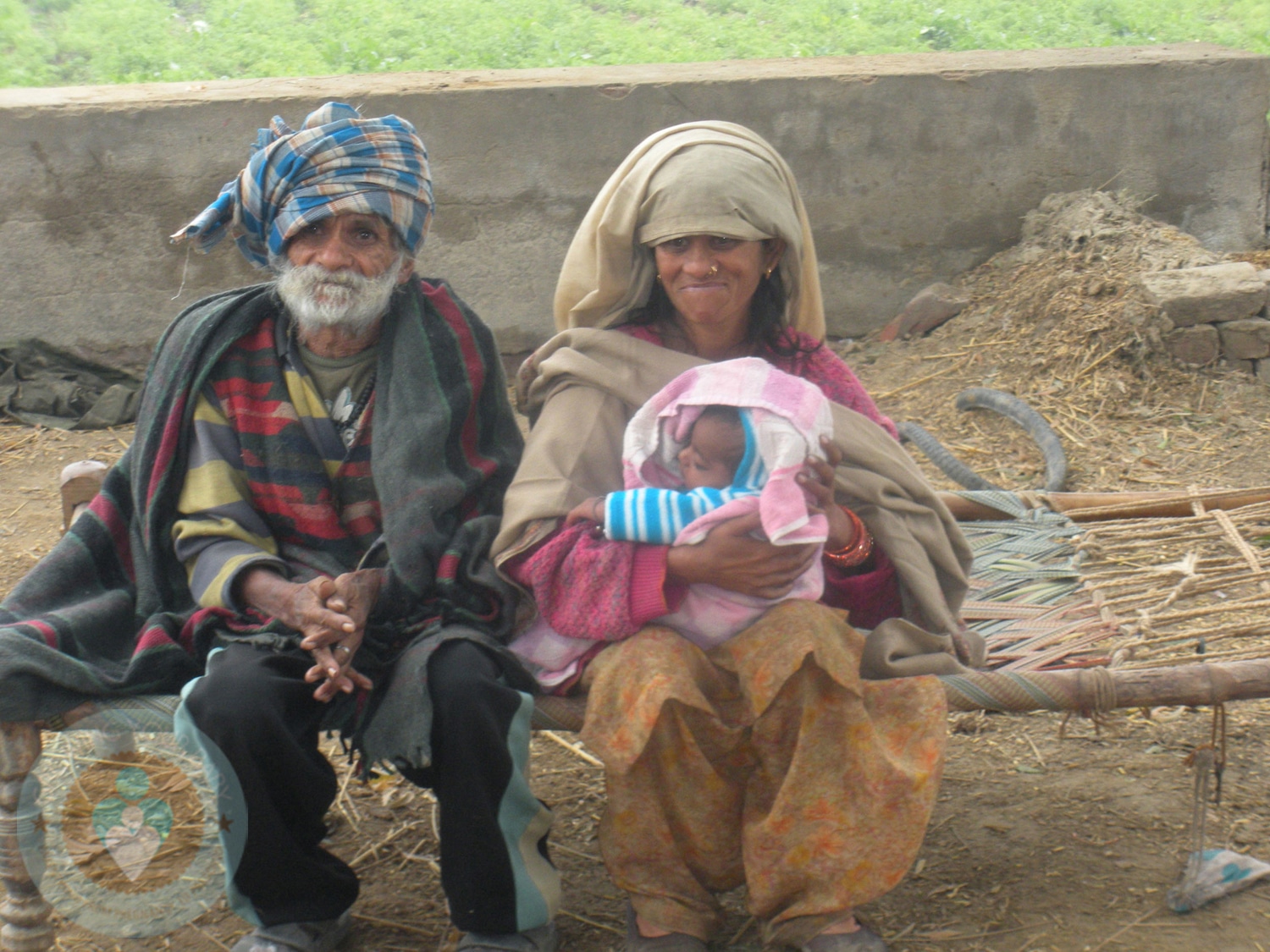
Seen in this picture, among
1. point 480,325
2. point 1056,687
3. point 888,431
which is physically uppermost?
point 480,325

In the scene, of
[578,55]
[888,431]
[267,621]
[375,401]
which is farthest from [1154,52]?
[267,621]

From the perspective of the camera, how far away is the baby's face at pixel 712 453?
2.31 m

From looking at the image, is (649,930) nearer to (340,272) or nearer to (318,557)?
(318,557)

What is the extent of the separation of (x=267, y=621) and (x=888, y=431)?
4.56 feet

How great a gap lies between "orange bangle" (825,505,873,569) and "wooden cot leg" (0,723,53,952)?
5.42ft

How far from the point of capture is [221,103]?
577 centimetres

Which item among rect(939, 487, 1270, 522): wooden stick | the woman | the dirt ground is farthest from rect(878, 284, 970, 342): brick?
the woman

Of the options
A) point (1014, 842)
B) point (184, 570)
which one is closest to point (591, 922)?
point (1014, 842)

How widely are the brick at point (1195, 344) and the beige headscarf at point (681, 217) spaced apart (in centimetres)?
360

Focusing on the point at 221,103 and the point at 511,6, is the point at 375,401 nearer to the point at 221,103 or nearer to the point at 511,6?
the point at 221,103

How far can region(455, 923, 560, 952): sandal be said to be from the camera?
234 cm

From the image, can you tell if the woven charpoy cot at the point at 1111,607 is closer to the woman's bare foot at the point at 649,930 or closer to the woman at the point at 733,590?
the woman at the point at 733,590

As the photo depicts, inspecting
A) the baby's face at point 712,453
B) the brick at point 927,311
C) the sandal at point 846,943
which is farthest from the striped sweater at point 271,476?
the brick at point 927,311

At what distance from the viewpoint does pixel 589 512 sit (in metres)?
2.37
